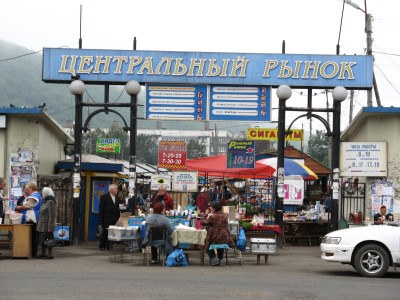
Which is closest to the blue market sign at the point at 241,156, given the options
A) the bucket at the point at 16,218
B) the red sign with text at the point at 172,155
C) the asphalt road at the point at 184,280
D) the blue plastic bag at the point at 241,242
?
the red sign with text at the point at 172,155

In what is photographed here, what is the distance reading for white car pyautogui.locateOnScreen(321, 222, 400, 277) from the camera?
54.7ft

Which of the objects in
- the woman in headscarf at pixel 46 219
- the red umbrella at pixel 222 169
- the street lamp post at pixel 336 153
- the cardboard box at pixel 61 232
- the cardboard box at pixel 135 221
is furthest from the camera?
the red umbrella at pixel 222 169

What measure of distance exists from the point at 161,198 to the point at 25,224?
13.4 ft

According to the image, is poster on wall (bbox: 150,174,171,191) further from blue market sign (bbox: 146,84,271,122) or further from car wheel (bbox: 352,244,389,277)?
car wheel (bbox: 352,244,389,277)

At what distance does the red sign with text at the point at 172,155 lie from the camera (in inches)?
1280

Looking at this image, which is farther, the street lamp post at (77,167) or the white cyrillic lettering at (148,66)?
the white cyrillic lettering at (148,66)

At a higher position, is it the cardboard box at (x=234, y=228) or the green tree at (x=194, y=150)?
the green tree at (x=194, y=150)

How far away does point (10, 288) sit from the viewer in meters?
13.3

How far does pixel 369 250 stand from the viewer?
55.1 feet

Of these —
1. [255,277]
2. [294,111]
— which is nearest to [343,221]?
[294,111]

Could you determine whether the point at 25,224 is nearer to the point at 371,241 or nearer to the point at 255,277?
A: the point at 255,277

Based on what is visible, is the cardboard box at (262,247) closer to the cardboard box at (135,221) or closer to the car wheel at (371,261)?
the car wheel at (371,261)

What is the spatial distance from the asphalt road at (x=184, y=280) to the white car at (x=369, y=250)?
323 mm

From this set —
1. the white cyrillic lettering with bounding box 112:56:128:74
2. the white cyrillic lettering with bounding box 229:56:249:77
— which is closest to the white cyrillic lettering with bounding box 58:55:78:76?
the white cyrillic lettering with bounding box 112:56:128:74
